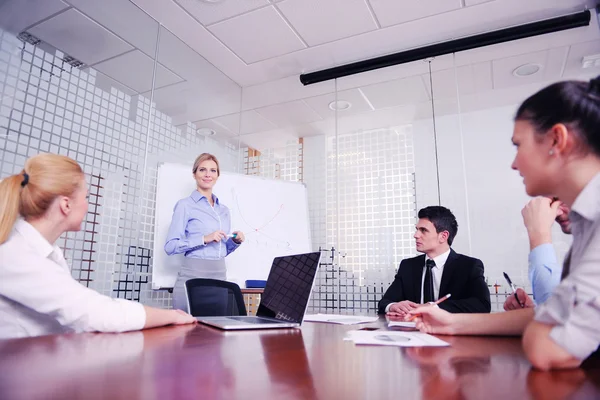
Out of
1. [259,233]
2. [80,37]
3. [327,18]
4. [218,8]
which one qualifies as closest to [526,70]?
[327,18]

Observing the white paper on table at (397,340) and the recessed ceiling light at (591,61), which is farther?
the recessed ceiling light at (591,61)

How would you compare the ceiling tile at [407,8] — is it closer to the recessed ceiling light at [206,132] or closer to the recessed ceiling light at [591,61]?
the recessed ceiling light at [591,61]

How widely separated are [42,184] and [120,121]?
2.03 meters

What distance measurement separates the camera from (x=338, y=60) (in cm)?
371

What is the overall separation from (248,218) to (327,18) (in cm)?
189

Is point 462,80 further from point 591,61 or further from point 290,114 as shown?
point 290,114

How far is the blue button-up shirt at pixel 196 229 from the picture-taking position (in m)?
2.88

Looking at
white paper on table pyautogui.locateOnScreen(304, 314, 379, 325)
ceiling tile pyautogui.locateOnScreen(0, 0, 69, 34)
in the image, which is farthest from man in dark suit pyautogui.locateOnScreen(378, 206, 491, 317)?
ceiling tile pyautogui.locateOnScreen(0, 0, 69, 34)

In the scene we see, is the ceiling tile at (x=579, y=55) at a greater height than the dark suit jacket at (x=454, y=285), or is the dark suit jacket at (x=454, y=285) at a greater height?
the ceiling tile at (x=579, y=55)

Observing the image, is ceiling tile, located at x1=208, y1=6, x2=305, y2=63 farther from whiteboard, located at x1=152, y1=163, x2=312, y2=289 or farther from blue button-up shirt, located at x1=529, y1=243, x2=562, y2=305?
blue button-up shirt, located at x1=529, y1=243, x2=562, y2=305

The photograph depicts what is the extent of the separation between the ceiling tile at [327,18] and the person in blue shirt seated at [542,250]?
2171 millimetres

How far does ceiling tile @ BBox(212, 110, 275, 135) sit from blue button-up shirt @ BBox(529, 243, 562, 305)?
12.0ft

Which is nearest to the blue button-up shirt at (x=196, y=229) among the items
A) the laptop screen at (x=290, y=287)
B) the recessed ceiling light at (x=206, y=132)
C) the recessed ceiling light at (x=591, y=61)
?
the recessed ceiling light at (x=206, y=132)

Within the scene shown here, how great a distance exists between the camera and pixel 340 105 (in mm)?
4336
